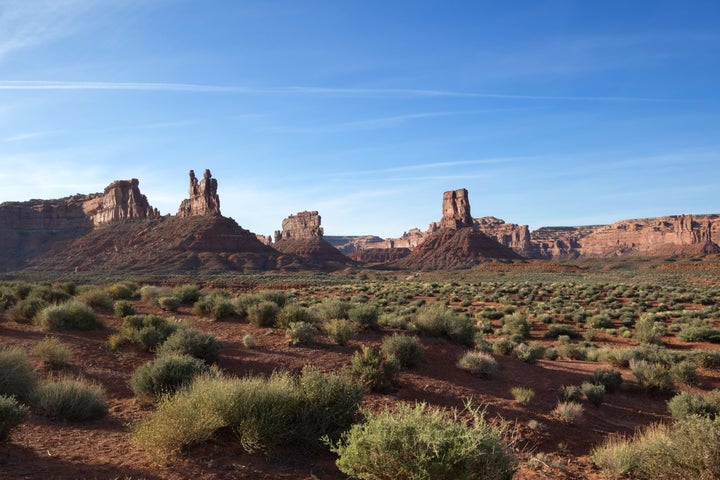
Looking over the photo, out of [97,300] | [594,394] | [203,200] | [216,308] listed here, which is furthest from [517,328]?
[203,200]

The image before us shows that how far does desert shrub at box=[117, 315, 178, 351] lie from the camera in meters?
11.6

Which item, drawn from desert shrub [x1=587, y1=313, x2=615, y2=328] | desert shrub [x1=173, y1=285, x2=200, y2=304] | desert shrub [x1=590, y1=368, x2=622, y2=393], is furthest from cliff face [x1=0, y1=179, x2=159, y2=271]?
desert shrub [x1=590, y1=368, x2=622, y2=393]

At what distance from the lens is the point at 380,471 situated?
4270 mm

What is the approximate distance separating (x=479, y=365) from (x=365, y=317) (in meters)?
4.36

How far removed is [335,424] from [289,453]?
74 centimetres

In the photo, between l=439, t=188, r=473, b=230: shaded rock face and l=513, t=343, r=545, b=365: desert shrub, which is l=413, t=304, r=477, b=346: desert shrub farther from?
l=439, t=188, r=473, b=230: shaded rock face

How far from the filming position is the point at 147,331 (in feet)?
38.6

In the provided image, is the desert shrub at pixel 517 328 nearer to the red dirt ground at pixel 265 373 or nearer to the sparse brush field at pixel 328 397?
the sparse brush field at pixel 328 397

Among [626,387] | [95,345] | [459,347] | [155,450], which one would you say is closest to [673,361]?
[626,387]

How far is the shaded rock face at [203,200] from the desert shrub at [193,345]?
10463 cm

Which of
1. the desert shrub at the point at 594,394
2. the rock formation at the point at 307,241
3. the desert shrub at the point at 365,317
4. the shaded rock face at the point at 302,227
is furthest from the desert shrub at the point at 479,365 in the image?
the shaded rock face at the point at 302,227

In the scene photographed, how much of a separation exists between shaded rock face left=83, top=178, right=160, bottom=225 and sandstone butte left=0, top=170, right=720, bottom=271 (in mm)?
266

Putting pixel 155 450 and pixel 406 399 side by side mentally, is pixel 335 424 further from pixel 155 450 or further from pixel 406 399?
pixel 406 399

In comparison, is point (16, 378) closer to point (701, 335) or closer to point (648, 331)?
point (648, 331)
